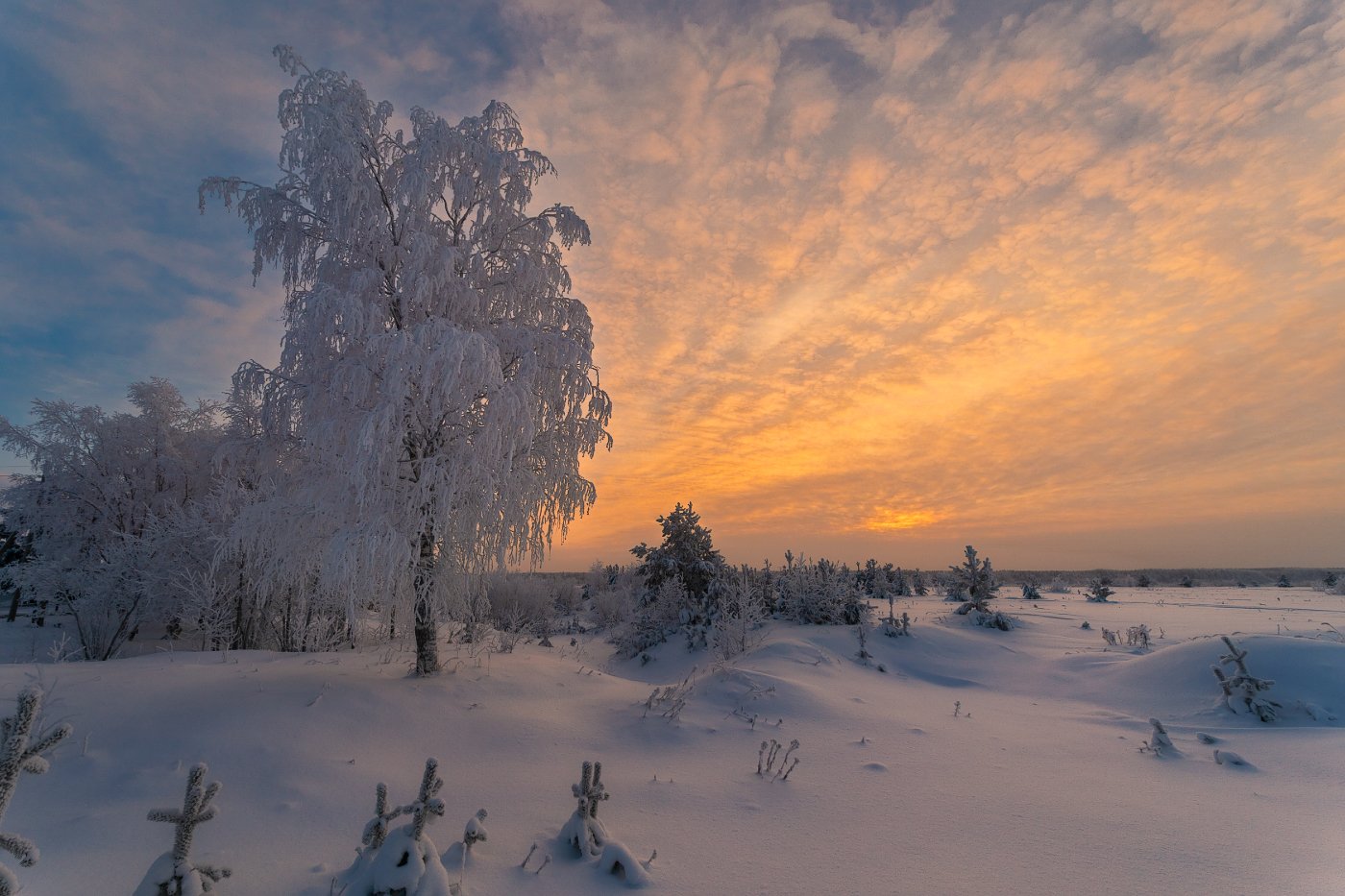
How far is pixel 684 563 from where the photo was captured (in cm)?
1770

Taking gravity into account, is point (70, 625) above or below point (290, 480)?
below

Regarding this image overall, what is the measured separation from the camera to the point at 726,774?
5059 mm

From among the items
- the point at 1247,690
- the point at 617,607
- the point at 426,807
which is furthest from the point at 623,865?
the point at 617,607

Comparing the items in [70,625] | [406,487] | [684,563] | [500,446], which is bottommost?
[70,625]

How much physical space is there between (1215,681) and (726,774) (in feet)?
24.4

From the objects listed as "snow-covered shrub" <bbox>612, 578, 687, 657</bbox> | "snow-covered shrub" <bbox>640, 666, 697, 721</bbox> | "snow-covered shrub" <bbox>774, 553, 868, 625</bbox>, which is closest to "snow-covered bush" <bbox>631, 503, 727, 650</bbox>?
"snow-covered shrub" <bbox>612, 578, 687, 657</bbox>

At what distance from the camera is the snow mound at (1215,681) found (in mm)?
7027

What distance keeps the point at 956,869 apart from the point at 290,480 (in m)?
8.36

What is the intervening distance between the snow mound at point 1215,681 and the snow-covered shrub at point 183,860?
9.77 meters

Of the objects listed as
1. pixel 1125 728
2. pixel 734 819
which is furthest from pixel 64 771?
pixel 1125 728

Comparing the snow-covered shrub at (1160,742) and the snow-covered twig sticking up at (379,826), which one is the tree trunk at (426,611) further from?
Result: the snow-covered shrub at (1160,742)

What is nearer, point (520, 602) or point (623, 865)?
point (623, 865)

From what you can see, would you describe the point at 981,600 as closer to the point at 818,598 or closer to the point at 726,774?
the point at 818,598

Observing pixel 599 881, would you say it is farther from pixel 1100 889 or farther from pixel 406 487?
pixel 406 487
